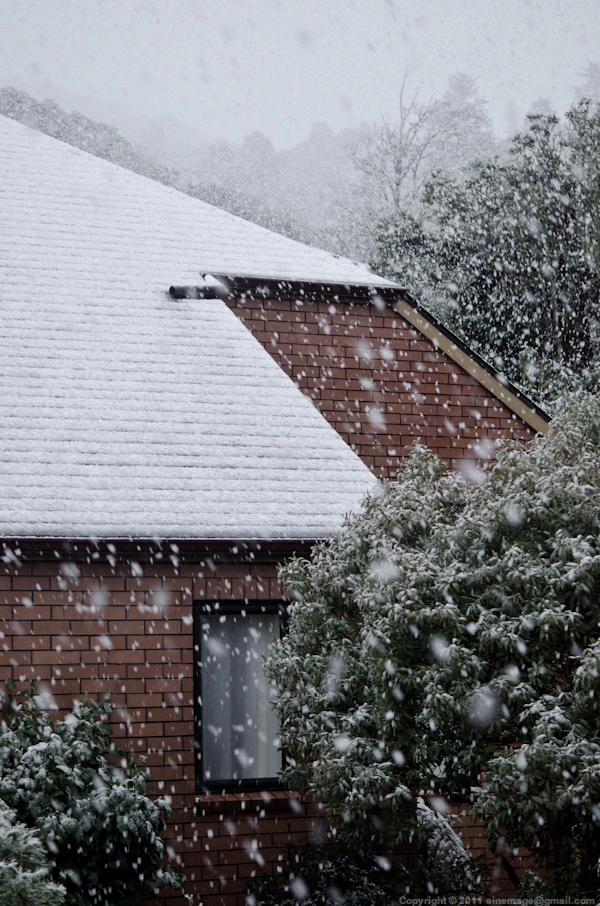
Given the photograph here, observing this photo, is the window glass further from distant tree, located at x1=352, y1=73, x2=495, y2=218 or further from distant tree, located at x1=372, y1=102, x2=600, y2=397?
distant tree, located at x1=352, y1=73, x2=495, y2=218

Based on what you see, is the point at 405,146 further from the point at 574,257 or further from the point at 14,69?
the point at 14,69

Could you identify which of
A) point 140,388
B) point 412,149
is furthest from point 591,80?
point 140,388

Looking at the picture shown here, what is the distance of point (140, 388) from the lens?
9680 millimetres

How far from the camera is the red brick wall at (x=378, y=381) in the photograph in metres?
10.5

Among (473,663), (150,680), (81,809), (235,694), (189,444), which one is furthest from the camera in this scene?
(189,444)

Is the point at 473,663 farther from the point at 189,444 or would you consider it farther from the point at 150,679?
the point at 189,444

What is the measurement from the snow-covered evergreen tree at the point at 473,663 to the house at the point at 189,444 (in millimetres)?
1825

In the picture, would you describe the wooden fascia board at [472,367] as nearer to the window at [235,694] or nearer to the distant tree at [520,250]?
the window at [235,694]

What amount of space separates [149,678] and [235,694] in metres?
0.88

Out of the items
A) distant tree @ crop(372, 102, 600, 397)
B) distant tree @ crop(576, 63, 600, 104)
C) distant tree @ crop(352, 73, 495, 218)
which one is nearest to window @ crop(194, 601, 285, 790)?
distant tree @ crop(372, 102, 600, 397)

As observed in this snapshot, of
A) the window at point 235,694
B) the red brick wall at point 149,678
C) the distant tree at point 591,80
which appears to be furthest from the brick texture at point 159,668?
the distant tree at point 591,80

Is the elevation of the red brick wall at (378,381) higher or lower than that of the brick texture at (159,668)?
higher

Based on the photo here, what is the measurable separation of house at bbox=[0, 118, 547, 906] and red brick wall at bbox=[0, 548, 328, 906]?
0.02 metres

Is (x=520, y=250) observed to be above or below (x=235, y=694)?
above
